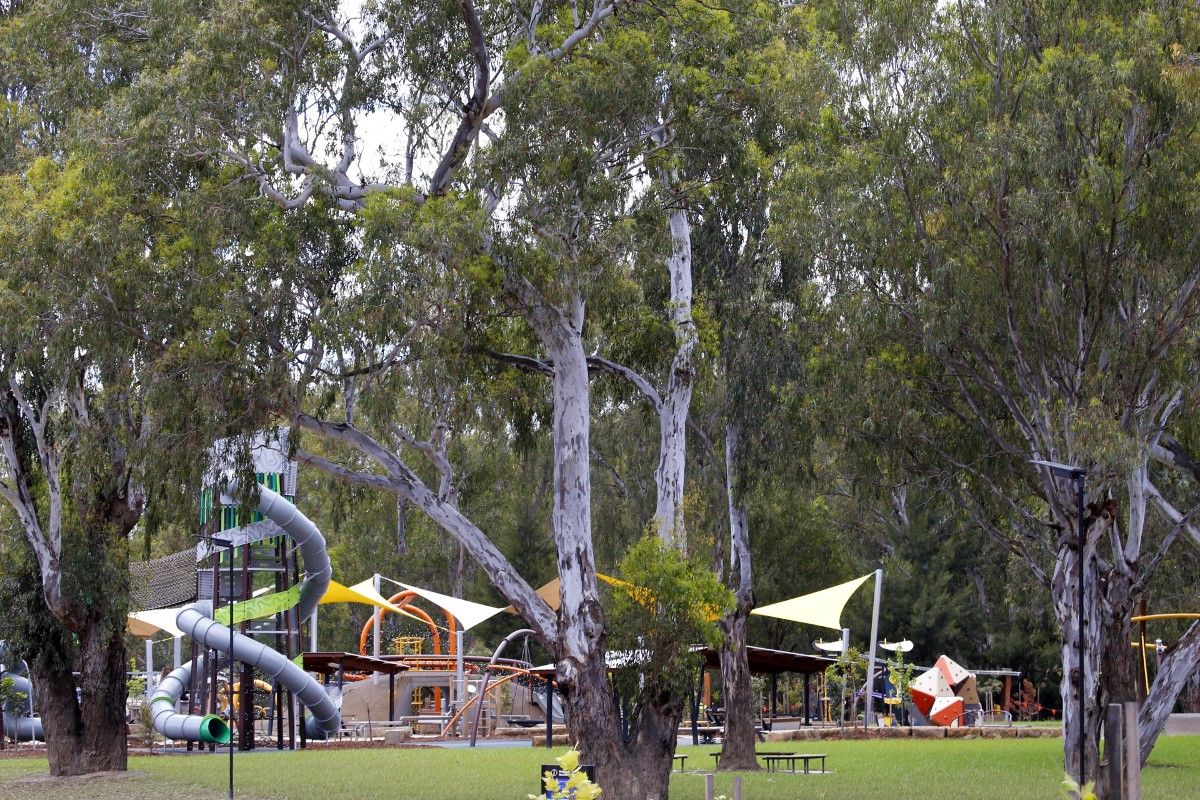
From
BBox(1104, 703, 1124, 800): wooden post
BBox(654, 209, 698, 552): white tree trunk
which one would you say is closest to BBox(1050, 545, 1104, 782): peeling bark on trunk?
BBox(1104, 703, 1124, 800): wooden post

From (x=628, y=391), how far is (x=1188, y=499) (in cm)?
1184

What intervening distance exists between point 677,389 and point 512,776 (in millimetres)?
6519

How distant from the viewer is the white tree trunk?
66.9ft

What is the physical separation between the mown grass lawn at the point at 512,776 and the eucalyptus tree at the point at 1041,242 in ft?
8.47

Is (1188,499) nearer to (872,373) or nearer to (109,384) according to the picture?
(872,373)

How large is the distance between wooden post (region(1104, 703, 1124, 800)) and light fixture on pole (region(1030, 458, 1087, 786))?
83cm

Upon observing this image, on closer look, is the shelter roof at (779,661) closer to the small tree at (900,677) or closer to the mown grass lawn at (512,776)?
the small tree at (900,677)

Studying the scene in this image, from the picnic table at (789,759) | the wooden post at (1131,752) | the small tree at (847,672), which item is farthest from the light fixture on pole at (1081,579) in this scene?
the small tree at (847,672)

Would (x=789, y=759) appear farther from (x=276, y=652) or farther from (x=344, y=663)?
(x=344, y=663)

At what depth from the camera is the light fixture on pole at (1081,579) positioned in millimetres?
16109

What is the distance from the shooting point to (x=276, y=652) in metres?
30.9

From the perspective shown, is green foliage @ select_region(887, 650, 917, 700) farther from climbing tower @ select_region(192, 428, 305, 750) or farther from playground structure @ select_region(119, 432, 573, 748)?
climbing tower @ select_region(192, 428, 305, 750)

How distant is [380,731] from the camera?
36.6 m

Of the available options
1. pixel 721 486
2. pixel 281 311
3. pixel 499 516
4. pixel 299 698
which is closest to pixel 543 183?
pixel 281 311
